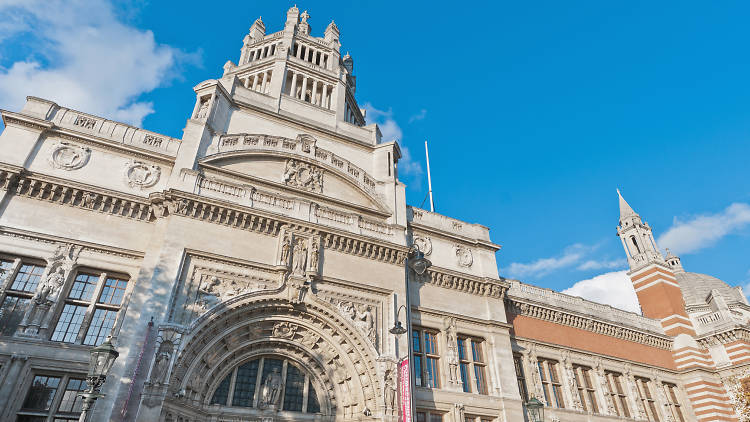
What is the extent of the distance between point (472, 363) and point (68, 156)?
2184 centimetres

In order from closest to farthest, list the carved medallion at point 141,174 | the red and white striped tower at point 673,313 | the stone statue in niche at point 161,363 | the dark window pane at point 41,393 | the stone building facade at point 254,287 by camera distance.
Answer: the dark window pane at point 41,393 < the stone statue in niche at point 161,363 < the stone building facade at point 254,287 < the carved medallion at point 141,174 < the red and white striped tower at point 673,313

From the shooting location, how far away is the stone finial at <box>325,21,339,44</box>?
39375 mm

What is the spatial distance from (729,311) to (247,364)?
37.1m

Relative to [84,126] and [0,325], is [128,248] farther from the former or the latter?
[84,126]

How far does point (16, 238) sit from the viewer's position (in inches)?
650

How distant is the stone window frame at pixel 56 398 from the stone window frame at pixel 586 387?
84.5 feet

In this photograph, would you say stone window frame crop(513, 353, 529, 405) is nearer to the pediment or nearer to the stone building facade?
the stone building facade

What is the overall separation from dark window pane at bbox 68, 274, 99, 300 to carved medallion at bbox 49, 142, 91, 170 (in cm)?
498

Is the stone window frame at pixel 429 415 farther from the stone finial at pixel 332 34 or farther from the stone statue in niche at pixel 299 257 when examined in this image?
the stone finial at pixel 332 34

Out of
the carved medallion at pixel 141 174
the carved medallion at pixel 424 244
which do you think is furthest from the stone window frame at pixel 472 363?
the carved medallion at pixel 141 174

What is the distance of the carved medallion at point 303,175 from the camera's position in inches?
909

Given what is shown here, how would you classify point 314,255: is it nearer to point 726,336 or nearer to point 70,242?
point 70,242

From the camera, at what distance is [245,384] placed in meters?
18.0

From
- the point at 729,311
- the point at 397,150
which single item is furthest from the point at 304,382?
the point at 729,311
